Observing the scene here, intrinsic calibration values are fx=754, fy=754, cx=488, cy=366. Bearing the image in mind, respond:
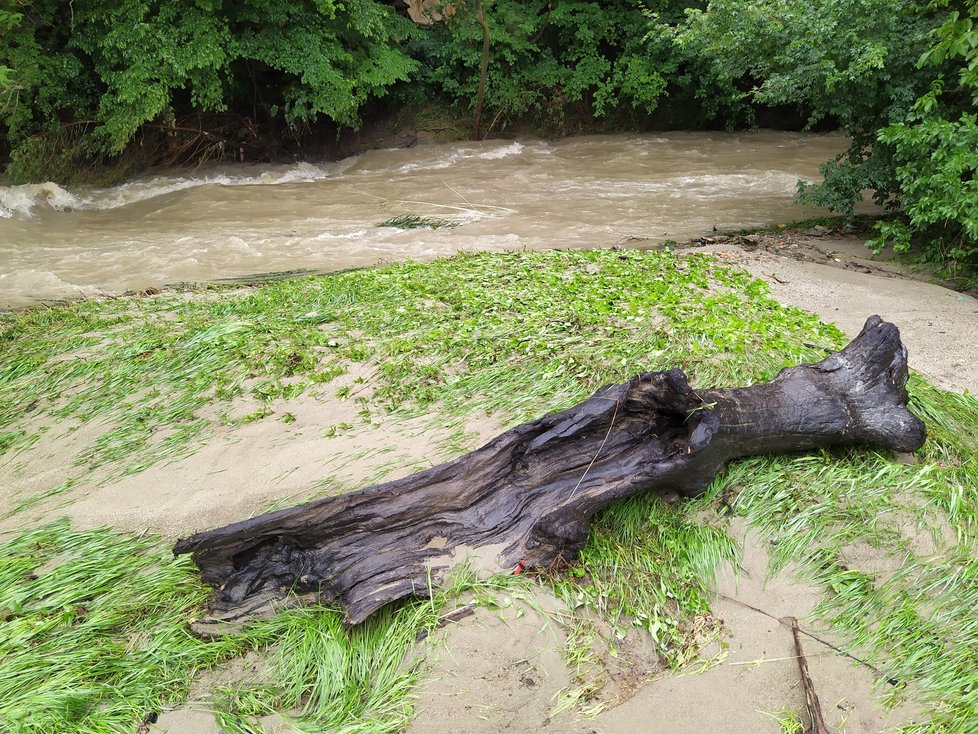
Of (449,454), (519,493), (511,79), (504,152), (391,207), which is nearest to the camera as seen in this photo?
(519,493)

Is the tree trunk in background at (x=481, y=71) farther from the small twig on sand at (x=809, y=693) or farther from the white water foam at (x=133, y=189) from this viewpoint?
the small twig on sand at (x=809, y=693)

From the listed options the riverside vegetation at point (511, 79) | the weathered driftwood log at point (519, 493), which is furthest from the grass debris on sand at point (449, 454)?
the riverside vegetation at point (511, 79)

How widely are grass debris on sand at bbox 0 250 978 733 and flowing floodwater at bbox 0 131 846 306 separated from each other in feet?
9.26

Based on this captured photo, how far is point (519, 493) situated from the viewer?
10.6 ft

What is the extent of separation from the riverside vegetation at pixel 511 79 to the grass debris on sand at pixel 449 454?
2020 mm

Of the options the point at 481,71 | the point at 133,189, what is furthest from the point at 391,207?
Result: the point at 481,71

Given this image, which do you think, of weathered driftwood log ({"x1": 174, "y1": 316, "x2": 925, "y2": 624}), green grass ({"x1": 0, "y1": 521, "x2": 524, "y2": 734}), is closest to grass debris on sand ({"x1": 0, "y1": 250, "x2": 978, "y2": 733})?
green grass ({"x1": 0, "y1": 521, "x2": 524, "y2": 734})

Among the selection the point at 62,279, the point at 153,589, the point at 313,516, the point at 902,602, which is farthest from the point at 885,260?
the point at 62,279

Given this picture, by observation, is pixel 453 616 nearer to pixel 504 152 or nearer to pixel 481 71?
pixel 504 152

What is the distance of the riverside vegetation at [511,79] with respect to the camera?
7070 millimetres

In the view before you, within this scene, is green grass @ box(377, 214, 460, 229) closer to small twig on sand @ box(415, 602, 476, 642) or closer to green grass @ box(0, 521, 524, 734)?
green grass @ box(0, 521, 524, 734)

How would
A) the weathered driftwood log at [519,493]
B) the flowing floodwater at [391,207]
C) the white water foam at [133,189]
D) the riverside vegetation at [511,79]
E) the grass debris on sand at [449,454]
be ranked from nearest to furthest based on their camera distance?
the grass debris on sand at [449,454] < the weathered driftwood log at [519,493] < the riverside vegetation at [511,79] < the flowing floodwater at [391,207] < the white water foam at [133,189]

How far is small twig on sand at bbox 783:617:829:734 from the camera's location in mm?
2527

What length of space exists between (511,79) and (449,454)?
13.6 meters
